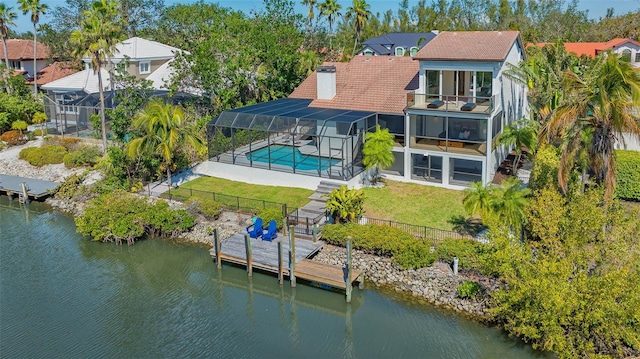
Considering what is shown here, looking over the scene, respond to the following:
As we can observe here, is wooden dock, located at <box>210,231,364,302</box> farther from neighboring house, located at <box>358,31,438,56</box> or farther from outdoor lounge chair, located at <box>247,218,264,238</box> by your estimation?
neighboring house, located at <box>358,31,438,56</box>

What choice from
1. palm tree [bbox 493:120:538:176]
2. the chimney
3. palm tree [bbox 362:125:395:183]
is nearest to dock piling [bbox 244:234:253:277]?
palm tree [bbox 362:125:395:183]

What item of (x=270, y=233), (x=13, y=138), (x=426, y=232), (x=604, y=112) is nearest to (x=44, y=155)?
(x=13, y=138)

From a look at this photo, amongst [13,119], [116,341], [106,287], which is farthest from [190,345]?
[13,119]

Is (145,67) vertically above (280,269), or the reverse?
(145,67)

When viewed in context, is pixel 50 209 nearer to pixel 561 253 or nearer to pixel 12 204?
pixel 12 204

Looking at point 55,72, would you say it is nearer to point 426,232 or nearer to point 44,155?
point 44,155

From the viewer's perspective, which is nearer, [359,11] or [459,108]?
[459,108]

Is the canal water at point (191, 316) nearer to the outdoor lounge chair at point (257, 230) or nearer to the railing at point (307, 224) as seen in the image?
the outdoor lounge chair at point (257, 230)
